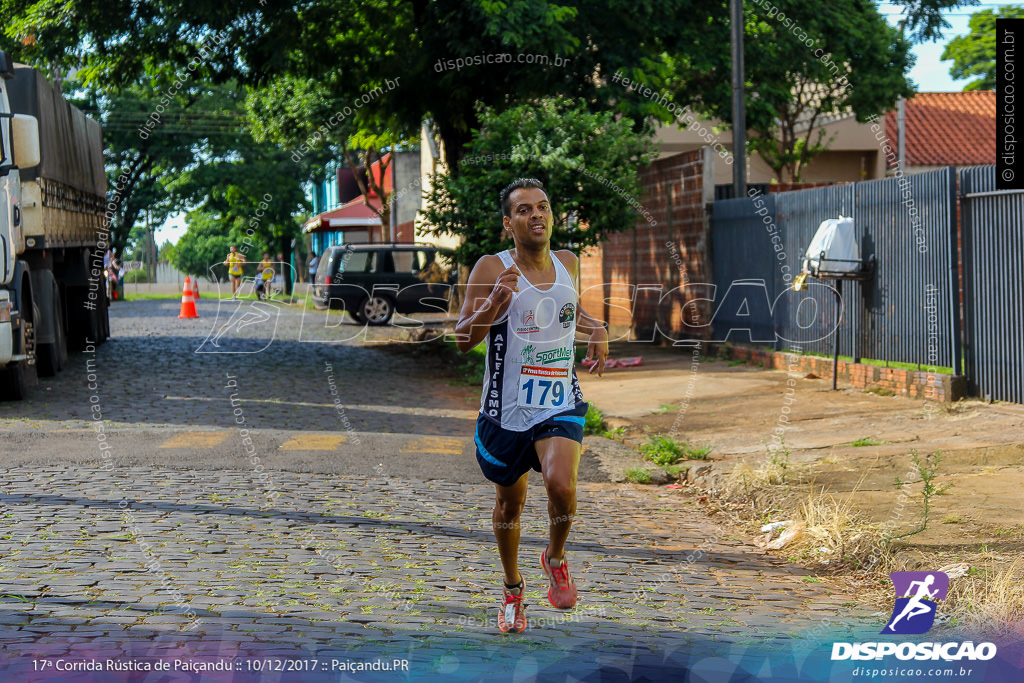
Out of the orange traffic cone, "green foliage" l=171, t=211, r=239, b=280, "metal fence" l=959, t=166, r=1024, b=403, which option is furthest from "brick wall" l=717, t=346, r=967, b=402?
"green foliage" l=171, t=211, r=239, b=280

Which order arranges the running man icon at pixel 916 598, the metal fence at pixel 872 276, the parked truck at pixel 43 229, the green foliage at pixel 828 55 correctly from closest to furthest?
the running man icon at pixel 916 598 < the metal fence at pixel 872 276 < the parked truck at pixel 43 229 < the green foliage at pixel 828 55

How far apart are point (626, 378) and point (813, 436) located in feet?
17.8

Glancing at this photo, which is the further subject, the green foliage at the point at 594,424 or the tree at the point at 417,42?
the tree at the point at 417,42

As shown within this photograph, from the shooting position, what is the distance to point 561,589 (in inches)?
192

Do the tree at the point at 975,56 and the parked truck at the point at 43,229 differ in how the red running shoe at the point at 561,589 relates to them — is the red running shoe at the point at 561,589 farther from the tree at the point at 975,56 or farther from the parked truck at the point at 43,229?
the tree at the point at 975,56

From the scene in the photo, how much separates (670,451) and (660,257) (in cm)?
1012

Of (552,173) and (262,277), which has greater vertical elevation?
(552,173)

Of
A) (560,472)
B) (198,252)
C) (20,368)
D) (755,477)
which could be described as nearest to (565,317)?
(560,472)

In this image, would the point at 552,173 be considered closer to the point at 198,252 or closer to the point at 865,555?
the point at 865,555

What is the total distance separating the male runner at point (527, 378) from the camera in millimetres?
4703

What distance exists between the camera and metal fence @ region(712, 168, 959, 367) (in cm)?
1109

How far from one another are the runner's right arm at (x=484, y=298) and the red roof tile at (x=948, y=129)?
32566mm

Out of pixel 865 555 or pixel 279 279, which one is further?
pixel 279 279

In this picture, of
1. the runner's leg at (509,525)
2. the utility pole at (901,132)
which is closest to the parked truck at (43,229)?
the runner's leg at (509,525)
